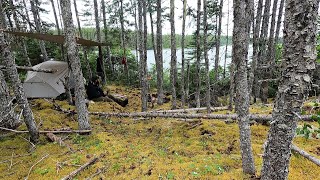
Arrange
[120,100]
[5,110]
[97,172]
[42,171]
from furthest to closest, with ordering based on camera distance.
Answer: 1. [120,100]
2. [5,110]
3. [42,171]
4. [97,172]

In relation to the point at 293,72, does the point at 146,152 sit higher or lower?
lower

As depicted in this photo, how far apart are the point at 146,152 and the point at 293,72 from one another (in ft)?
17.2

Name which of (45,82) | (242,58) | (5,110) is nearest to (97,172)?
(242,58)

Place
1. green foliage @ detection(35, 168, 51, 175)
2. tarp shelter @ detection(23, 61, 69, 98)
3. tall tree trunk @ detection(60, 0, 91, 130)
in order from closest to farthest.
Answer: green foliage @ detection(35, 168, 51, 175) < tall tree trunk @ detection(60, 0, 91, 130) < tarp shelter @ detection(23, 61, 69, 98)

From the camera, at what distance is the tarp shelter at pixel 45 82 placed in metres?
11.9

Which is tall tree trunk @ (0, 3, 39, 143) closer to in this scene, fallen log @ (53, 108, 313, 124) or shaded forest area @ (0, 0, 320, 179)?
shaded forest area @ (0, 0, 320, 179)

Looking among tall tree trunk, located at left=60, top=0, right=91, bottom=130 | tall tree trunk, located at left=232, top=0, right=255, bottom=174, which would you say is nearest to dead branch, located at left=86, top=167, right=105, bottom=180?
tall tree trunk, located at left=60, top=0, right=91, bottom=130

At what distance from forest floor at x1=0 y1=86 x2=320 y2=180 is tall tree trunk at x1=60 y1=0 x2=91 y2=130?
73 cm

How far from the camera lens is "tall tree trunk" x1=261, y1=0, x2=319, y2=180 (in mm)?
2047

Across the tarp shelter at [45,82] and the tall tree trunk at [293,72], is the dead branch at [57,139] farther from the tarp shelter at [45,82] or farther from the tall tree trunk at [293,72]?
the tall tree trunk at [293,72]

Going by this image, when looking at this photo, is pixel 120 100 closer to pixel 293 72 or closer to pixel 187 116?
pixel 187 116

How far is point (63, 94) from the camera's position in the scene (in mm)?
13258

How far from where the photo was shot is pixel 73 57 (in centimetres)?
729

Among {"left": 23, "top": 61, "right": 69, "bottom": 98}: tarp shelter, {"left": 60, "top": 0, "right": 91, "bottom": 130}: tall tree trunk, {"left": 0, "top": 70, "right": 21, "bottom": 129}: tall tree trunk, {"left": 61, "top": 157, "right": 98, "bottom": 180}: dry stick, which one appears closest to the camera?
{"left": 61, "top": 157, "right": 98, "bottom": 180}: dry stick
